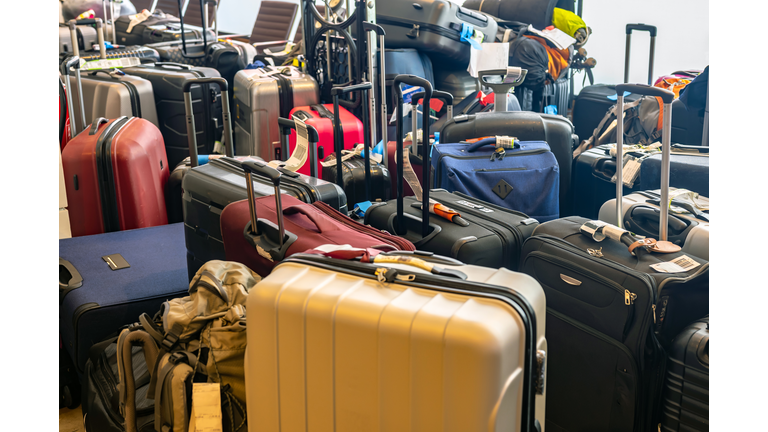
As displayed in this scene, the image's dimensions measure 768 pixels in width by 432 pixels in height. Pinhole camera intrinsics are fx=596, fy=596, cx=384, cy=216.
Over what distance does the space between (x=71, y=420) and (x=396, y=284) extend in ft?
5.23

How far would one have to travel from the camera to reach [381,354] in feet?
3.68

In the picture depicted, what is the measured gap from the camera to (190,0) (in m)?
9.08

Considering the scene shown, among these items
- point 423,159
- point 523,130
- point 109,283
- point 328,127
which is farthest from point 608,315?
point 328,127

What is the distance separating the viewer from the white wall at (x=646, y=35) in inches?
237

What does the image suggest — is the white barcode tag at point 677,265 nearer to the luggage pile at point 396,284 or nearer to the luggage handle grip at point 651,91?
the luggage pile at point 396,284

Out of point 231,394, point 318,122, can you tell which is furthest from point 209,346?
point 318,122

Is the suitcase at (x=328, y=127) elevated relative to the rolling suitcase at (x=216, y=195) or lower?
elevated

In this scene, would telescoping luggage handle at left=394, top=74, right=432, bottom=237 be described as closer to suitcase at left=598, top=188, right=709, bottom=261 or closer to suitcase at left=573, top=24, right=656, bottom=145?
suitcase at left=598, top=188, right=709, bottom=261

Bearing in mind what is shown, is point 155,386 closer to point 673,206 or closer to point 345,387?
point 345,387

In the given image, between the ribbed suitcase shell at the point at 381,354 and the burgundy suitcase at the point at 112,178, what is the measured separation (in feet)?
5.55

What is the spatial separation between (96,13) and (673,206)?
24.6 ft

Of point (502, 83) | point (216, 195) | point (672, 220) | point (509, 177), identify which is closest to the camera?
point (672, 220)

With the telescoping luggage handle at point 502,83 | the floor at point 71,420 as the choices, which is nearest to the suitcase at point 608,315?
the telescoping luggage handle at point 502,83

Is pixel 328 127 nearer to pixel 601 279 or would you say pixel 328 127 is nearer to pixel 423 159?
pixel 423 159
